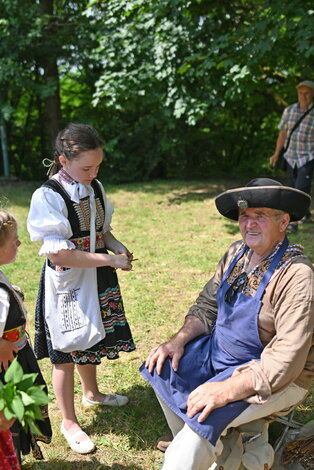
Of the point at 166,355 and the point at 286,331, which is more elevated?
the point at 286,331

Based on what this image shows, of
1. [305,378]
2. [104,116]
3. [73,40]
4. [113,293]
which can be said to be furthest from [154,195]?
[305,378]

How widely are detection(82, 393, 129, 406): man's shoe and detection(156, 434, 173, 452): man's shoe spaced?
1.46 feet

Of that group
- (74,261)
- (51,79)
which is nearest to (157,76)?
(51,79)

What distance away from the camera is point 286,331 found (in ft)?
6.98

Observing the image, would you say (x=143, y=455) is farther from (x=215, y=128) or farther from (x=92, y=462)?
(x=215, y=128)

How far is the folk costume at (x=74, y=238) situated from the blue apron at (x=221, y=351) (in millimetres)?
334

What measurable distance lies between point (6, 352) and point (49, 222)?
2.09 ft

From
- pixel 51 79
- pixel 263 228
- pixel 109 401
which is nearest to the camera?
pixel 263 228

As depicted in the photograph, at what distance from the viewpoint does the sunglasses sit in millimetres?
2408

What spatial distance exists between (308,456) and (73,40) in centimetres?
948

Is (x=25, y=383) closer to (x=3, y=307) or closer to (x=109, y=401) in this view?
(x=3, y=307)

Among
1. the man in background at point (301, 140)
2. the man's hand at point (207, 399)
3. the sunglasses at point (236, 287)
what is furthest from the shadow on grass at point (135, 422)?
the man in background at point (301, 140)

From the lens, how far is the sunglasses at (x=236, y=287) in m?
2.41

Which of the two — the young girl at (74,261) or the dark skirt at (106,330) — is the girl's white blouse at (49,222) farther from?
the dark skirt at (106,330)
